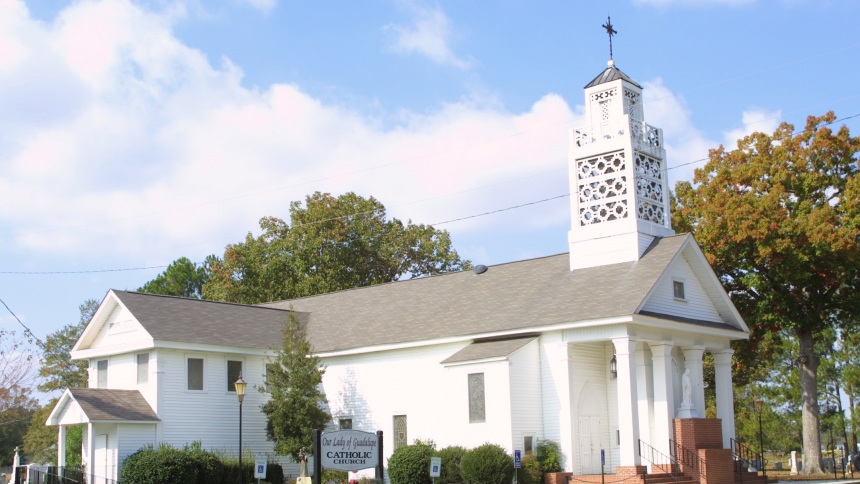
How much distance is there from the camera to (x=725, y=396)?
106ft

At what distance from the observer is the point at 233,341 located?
111ft

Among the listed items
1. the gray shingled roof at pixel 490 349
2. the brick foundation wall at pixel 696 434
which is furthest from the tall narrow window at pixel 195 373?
the brick foundation wall at pixel 696 434

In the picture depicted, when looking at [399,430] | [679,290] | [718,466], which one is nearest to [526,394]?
[399,430]

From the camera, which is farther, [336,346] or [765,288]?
[765,288]

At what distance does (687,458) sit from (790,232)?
1109cm

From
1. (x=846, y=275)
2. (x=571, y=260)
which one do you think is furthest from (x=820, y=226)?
(x=571, y=260)

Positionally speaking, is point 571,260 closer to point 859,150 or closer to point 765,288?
point 765,288

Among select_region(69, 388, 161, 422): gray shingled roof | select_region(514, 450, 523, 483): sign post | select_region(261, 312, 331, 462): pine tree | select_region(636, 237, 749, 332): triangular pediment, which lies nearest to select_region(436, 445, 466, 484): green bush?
select_region(514, 450, 523, 483): sign post

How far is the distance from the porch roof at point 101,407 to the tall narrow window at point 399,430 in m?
7.79

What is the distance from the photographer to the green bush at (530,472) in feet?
87.0

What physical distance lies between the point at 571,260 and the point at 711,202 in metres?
8.28

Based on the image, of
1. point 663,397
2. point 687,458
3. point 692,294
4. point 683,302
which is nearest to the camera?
point 687,458

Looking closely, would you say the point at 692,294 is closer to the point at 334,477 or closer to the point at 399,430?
the point at 399,430

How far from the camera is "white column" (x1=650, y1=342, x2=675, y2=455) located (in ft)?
93.1
